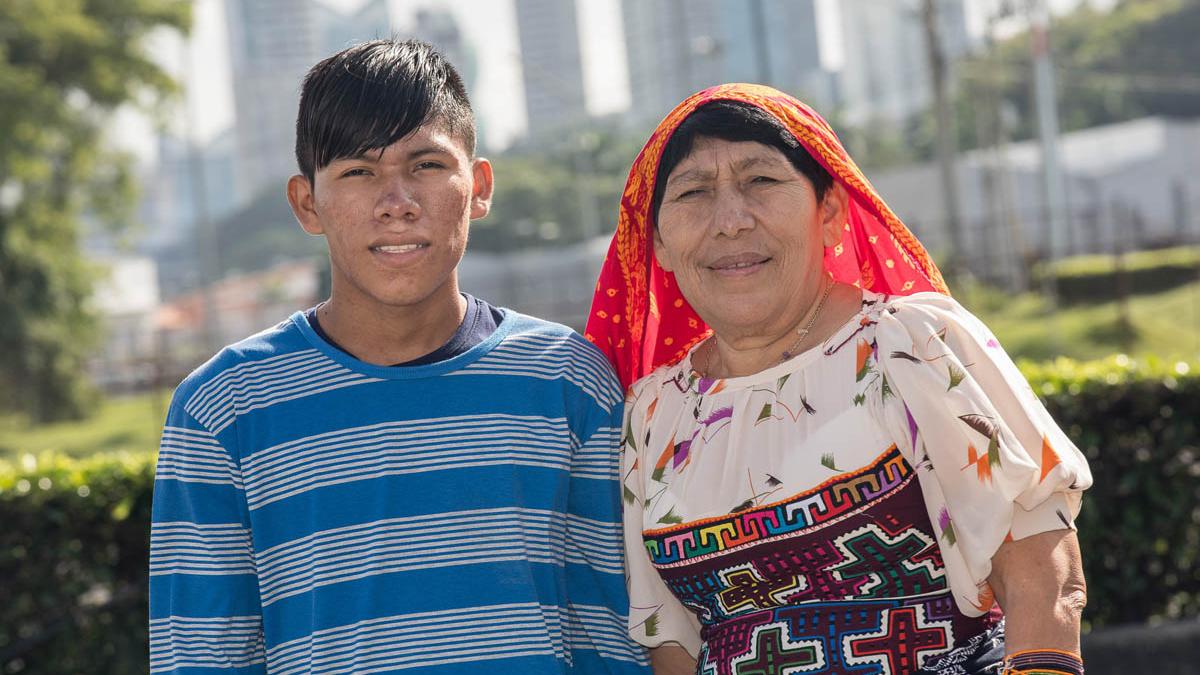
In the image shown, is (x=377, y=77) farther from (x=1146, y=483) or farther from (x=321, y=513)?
(x=1146, y=483)

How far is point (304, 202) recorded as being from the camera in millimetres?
2482

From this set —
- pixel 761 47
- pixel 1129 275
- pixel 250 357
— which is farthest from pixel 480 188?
pixel 761 47

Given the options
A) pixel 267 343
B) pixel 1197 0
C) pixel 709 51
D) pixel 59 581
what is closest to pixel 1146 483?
pixel 267 343

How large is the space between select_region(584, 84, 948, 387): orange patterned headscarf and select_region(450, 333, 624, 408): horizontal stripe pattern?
0.71ft

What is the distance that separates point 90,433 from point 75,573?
22.7 metres

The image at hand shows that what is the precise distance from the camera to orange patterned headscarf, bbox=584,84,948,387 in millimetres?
2426

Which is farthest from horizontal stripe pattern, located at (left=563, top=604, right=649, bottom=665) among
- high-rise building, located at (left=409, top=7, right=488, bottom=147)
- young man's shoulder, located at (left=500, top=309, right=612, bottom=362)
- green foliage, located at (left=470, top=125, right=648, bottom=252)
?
green foliage, located at (left=470, top=125, right=648, bottom=252)

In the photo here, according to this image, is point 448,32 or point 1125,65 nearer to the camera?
point 448,32

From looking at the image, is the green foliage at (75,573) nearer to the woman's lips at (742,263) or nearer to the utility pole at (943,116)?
the woman's lips at (742,263)

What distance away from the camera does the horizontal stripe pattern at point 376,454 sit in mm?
2283

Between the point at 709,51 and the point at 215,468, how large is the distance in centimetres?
2525

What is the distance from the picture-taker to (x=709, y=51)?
26641mm

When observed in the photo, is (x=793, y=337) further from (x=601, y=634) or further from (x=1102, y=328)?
(x=1102, y=328)

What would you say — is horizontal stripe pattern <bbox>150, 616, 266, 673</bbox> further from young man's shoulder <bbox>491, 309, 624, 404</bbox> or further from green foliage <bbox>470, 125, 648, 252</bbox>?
green foliage <bbox>470, 125, 648, 252</bbox>
